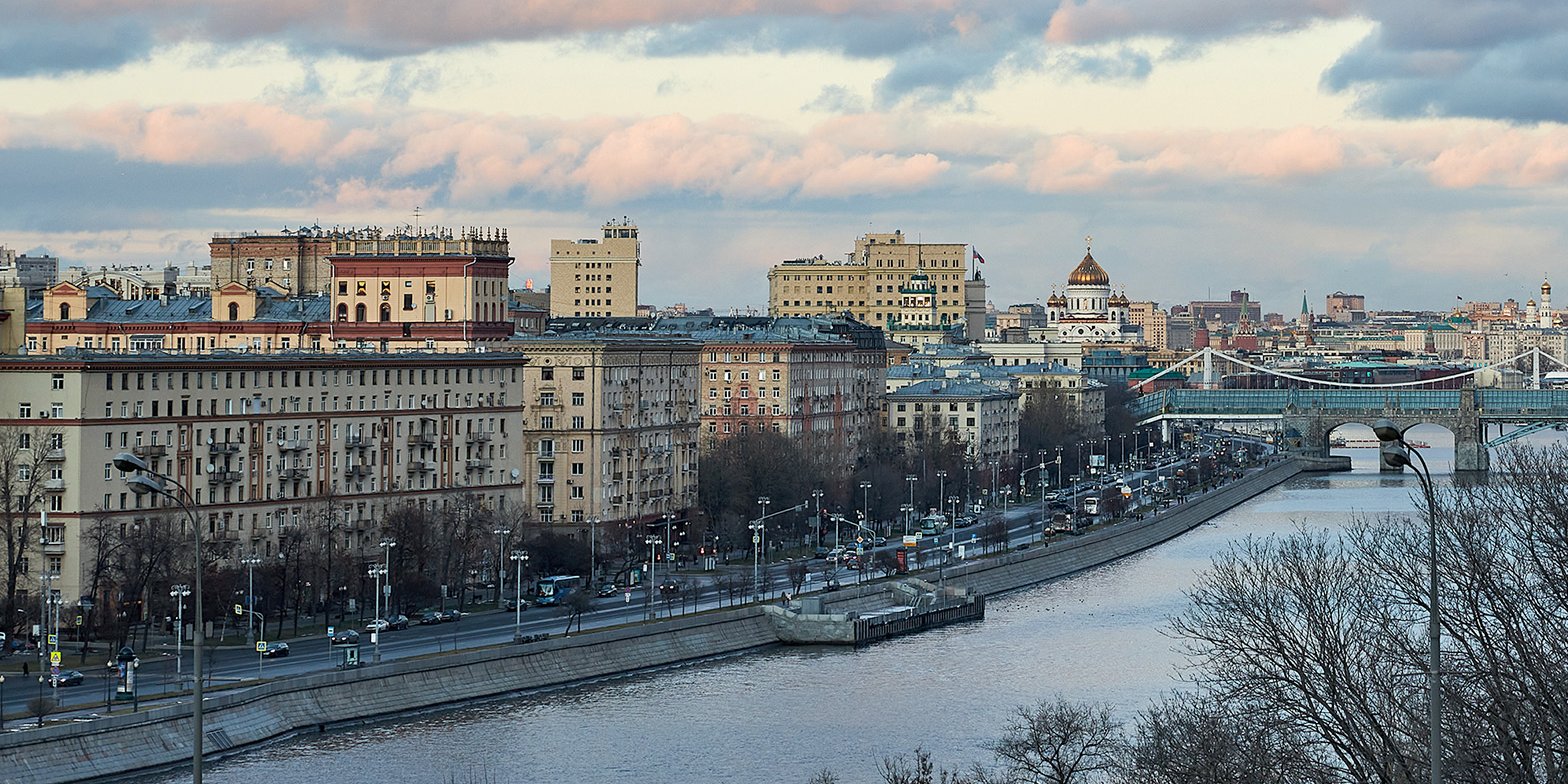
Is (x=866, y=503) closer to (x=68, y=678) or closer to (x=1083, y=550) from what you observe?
(x=1083, y=550)

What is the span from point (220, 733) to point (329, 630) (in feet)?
39.4

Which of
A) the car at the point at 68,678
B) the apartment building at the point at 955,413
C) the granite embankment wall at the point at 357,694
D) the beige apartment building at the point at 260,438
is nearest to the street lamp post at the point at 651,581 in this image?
the granite embankment wall at the point at 357,694

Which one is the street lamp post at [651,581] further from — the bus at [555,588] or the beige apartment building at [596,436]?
the beige apartment building at [596,436]

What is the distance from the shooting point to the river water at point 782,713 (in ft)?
154

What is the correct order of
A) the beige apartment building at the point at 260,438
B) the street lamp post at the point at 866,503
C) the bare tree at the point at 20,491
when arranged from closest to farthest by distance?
the bare tree at the point at 20,491
the beige apartment building at the point at 260,438
the street lamp post at the point at 866,503

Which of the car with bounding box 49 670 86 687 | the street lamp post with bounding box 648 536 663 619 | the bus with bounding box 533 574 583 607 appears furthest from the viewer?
the bus with bounding box 533 574 583 607

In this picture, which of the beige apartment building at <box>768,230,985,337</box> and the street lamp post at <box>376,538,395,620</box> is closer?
the street lamp post at <box>376,538,395,620</box>

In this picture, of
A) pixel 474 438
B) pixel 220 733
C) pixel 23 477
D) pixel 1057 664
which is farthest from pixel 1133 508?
pixel 220 733

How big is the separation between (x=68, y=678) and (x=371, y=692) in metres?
5.49

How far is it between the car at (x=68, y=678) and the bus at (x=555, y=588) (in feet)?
58.7

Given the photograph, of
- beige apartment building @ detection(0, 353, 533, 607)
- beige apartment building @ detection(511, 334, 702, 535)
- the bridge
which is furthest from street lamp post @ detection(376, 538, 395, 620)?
the bridge

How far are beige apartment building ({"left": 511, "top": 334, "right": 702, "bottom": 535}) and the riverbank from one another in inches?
398

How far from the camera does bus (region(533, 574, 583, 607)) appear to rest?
6769 cm

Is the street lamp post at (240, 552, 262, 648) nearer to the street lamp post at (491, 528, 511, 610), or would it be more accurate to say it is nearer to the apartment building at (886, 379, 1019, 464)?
the street lamp post at (491, 528, 511, 610)
